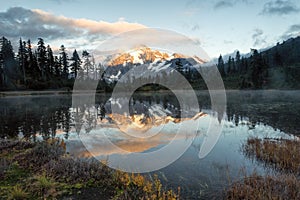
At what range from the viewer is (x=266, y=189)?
7.17m

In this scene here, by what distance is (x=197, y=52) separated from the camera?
15.1 metres

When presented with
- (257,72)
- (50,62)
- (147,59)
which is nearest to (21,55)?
(50,62)

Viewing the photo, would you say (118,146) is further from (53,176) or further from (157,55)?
(157,55)

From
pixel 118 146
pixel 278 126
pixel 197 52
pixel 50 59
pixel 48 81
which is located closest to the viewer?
pixel 118 146

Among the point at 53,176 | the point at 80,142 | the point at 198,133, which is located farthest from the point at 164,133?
the point at 53,176

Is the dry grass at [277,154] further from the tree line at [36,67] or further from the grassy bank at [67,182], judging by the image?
the tree line at [36,67]

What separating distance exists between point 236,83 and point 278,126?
103m

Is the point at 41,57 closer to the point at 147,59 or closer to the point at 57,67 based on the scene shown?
the point at 57,67

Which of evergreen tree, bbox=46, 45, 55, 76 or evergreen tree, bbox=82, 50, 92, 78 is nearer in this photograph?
evergreen tree, bbox=46, 45, 55, 76

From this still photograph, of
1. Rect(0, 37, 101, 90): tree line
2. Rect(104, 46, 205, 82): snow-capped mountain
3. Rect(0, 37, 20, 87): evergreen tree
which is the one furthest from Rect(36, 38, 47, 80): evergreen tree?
Rect(104, 46, 205, 82): snow-capped mountain

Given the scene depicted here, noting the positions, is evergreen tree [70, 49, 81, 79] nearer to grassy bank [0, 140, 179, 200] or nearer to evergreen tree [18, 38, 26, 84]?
evergreen tree [18, 38, 26, 84]

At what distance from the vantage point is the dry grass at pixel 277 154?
9938 mm

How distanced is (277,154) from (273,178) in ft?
11.1

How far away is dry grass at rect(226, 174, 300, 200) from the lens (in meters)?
6.82
